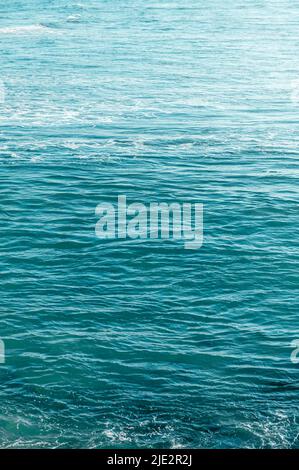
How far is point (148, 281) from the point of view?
7700cm

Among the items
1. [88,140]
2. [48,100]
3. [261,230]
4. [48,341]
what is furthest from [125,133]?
[48,341]

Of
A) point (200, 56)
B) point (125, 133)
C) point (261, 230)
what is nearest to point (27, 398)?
point (261, 230)

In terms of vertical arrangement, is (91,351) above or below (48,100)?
below

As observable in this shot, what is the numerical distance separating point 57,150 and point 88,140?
701cm

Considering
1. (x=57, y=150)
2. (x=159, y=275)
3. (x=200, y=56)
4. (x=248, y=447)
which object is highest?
(x=200, y=56)

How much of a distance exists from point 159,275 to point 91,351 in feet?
48.8

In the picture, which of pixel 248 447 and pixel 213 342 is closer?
pixel 248 447

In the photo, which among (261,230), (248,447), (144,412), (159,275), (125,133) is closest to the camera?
(248,447)

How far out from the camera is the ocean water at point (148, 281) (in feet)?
191

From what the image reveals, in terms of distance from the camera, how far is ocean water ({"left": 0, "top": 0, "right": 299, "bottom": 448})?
5809 cm

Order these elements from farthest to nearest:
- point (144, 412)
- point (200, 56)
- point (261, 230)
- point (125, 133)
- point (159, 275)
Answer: point (200, 56) < point (125, 133) < point (261, 230) < point (159, 275) < point (144, 412)

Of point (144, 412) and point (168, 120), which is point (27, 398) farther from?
point (168, 120)

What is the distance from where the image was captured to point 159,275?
78.2 metres

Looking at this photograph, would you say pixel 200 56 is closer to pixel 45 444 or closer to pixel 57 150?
pixel 57 150
